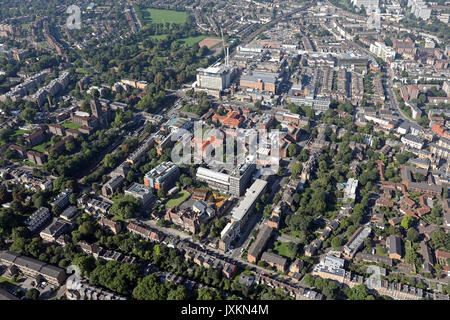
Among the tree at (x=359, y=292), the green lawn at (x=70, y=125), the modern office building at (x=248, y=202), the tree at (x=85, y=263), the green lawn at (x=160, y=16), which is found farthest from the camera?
the green lawn at (x=160, y=16)

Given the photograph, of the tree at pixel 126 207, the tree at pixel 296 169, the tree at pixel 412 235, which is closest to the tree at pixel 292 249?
the tree at pixel 412 235

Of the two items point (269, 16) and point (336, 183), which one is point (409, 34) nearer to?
point (269, 16)

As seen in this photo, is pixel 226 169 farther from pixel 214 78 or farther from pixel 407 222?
pixel 214 78

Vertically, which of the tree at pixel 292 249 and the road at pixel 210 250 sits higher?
the tree at pixel 292 249

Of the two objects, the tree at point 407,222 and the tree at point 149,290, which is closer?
the tree at point 149,290

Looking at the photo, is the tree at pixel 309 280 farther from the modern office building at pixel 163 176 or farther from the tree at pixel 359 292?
the modern office building at pixel 163 176

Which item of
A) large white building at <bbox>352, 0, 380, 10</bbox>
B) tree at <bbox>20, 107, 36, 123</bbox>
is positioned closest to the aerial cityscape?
tree at <bbox>20, 107, 36, 123</bbox>
